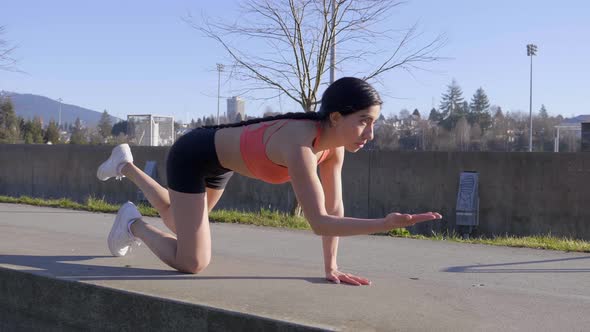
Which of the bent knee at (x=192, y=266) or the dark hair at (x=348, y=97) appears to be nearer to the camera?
the dark hair at (x=348, y=97)

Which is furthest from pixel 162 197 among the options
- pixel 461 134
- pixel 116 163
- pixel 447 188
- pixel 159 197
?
pixel 461 134

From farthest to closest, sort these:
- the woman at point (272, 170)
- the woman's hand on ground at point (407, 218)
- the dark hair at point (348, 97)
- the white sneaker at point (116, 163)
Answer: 1. the white sneaker at point (116, 163)
2. the dark hair at point (348, 97)
3. the woman at point (272, 170)
4. the woman's hand on ground at point (407, 218)

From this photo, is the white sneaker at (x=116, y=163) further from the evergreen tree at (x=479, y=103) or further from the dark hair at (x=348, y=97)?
the evergreen tree at (x=479, y=103)

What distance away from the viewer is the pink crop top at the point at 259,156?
13.0 feet

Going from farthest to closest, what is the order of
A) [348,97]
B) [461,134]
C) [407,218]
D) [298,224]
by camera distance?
1. [461,134]
2. [298,224]
3. [348,97]
4. [407,218]

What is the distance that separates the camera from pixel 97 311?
3.84 meters

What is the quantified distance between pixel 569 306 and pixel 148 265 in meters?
2.61

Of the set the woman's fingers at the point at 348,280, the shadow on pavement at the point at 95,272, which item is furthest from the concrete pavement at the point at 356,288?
the woman's fingers at the point at 348,280

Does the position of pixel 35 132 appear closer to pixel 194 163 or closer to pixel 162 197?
pixel 162 197

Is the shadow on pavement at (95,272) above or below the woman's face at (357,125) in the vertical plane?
below

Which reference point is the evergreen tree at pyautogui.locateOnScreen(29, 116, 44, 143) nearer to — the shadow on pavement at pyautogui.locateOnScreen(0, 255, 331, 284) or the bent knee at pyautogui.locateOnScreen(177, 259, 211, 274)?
the shadow on pavement at pyautogui.locateOnScreen(0, 255, 331, 284)

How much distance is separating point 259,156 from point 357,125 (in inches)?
23.2

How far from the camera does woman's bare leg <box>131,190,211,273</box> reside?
4305 mm

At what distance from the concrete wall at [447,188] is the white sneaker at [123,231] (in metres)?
8.79
